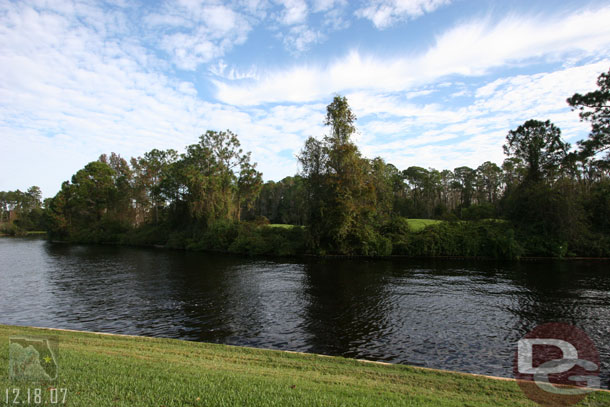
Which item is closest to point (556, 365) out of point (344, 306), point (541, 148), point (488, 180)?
point (344, 306)

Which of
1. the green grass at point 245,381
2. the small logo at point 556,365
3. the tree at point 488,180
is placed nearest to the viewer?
the green grass at point 245,381

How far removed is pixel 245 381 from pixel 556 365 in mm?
8859

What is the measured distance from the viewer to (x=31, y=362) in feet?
21.2

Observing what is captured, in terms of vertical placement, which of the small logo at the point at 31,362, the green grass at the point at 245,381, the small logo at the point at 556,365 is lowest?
the small logo at the point at 556,365

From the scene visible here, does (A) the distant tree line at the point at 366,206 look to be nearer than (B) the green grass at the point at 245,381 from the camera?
No

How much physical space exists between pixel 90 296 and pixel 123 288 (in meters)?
2.29

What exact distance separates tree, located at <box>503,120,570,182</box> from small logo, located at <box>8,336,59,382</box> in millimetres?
44787

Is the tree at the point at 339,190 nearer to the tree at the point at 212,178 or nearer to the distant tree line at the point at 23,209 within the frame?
the tree at the point at 212,178

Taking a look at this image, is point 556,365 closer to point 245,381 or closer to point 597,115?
point 245,381

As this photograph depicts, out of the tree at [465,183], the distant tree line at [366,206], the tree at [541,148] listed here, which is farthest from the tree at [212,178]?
the tree at [465,183]

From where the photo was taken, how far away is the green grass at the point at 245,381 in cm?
540

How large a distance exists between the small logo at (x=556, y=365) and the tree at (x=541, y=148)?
31.4 metres

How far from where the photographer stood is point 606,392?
6.91m

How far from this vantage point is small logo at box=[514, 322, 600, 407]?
6918 millimetres
